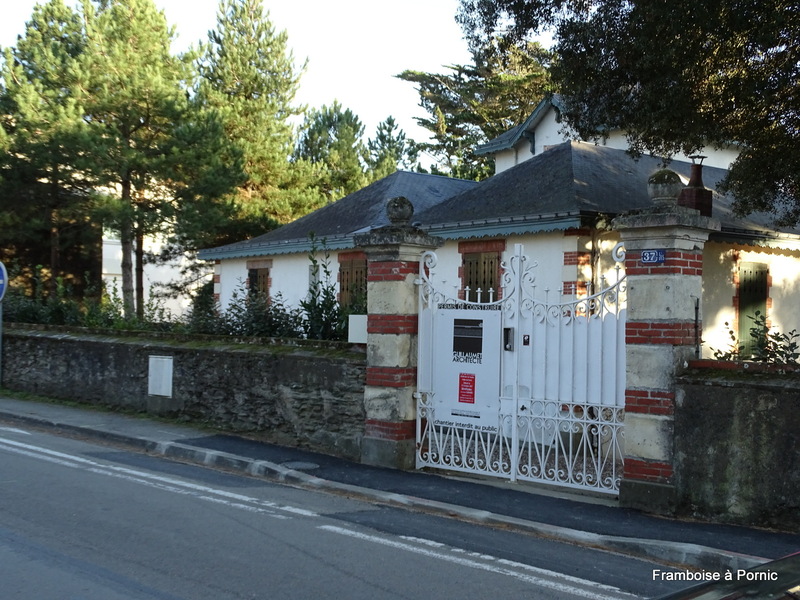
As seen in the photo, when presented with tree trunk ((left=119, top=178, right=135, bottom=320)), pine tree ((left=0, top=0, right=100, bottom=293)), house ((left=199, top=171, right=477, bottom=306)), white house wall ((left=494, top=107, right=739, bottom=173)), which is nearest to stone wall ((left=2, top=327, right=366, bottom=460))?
house ((left=199, top=171, right=477, bottom=306))

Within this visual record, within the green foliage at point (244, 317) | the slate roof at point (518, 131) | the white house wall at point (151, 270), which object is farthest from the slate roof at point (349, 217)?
the white house wall at point (151, 270)

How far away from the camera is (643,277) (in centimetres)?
752

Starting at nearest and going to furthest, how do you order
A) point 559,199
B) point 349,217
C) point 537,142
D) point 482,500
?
point 482,500, point 559,199, point 349,217, point 537,142

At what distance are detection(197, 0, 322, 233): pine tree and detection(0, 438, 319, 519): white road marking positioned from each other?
18.7 metres

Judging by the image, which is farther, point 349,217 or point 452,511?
point 349,217

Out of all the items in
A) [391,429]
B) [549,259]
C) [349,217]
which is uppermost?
[349,217]

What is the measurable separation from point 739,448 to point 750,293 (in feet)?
31.5

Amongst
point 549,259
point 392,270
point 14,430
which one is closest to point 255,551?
point 392,270

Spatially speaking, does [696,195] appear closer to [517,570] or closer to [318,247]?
[318,247]

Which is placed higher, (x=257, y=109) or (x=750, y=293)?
(x=257, y=109)

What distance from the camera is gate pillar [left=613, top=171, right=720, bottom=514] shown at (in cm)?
732

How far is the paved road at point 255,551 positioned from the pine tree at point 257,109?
70.2ft

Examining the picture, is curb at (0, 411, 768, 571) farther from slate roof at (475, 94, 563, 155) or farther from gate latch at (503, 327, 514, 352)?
slate roof at (475, 94, 563, 155)

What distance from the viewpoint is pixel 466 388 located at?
8.88 m
